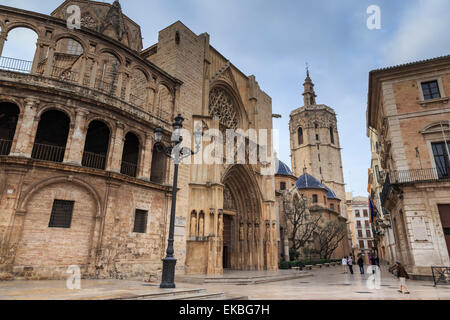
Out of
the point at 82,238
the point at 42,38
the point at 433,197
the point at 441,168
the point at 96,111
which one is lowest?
the point at 82,238

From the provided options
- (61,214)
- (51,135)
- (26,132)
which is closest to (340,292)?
(61,214)

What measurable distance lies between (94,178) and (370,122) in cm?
2181

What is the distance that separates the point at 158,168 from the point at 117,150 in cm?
345

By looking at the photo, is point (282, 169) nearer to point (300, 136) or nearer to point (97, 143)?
point (300, 136)

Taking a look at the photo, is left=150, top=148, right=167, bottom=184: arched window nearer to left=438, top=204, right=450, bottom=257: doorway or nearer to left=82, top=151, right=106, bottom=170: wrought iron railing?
left=82, top=151, right=106, bottom=170: wrought iron railing

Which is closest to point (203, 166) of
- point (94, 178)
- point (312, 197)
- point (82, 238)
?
point (94, 178)

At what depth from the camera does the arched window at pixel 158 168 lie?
17.0 m

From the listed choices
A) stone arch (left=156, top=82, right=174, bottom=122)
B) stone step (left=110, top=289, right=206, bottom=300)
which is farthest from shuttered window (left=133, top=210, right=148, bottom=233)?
stone step (left=110, top=289, right=206, bottom=300)

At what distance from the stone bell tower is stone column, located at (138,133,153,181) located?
47.9m

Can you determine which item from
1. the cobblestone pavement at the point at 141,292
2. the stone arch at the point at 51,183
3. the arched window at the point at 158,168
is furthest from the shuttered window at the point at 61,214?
the arched window at the point at 158,168

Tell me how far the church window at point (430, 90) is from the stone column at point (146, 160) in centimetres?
1604

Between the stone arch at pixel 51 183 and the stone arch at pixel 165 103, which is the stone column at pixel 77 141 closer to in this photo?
the stone arch at pixel 51 183

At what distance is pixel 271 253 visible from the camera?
2316 centimetres
